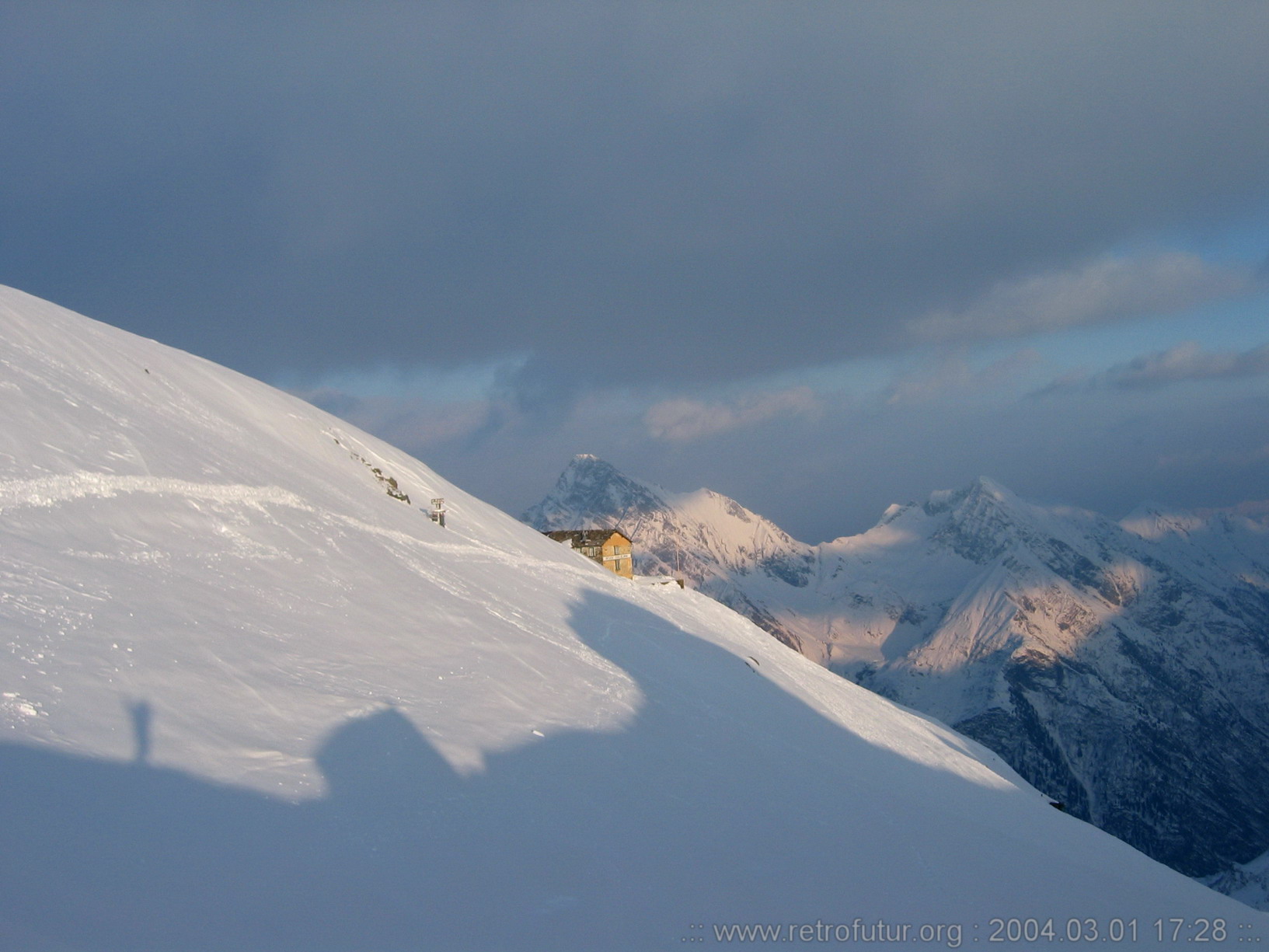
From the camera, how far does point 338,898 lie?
13.7 m

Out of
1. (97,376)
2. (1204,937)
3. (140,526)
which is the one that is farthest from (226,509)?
(1204,937)

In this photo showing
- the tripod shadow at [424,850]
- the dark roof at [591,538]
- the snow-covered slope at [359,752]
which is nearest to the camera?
the tripod shadow at [424,850]

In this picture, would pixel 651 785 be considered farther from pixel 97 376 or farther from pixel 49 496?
pixel 97 376

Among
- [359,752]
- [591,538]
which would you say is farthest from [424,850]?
[591,538]

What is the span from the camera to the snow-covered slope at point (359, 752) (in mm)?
13547

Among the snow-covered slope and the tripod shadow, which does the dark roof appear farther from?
the tripod shadow

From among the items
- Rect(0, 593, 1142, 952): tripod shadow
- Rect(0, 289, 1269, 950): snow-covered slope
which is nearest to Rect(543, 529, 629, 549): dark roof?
Rect(0, 289, 1269, 950): snow-covered slope

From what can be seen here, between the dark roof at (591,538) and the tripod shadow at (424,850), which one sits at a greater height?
the dark roof at (591,538)

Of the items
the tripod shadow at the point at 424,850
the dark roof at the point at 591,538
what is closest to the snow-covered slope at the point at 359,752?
the tripod shadow at the point at 424,850

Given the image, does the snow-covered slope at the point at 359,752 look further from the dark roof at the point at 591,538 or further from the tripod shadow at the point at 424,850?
the dark roof at the point at 591,538

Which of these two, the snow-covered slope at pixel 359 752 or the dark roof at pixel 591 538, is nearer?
the snow-covered slope at pixel 359 752

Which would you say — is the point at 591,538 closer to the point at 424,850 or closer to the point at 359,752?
the point at 359,752

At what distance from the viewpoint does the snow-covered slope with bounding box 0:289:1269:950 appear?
13.5 m

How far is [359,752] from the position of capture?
1781 cm
